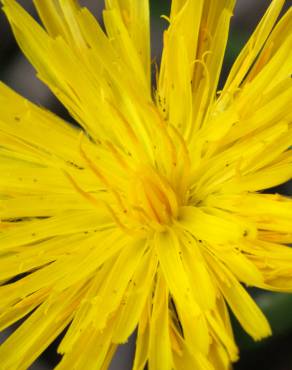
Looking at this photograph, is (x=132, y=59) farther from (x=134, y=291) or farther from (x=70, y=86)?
(x=134, y=291)

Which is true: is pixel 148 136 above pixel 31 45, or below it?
below

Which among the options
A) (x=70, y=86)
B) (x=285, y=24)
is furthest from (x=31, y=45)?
(x=285, y=24)

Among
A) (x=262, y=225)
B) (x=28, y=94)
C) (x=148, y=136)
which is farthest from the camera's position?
(x=28, y=94)

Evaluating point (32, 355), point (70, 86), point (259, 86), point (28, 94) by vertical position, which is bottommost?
point (32, 355)

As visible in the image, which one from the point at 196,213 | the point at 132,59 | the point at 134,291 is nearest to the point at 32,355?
the point at 134,291

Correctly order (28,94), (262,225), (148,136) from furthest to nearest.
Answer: (28,94)
(148,136)
(262,225)

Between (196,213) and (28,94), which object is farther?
(28,94)
